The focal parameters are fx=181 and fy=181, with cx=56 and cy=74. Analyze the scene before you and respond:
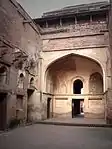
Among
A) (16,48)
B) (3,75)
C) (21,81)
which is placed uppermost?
(16,48)

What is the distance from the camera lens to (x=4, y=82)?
9750 mm

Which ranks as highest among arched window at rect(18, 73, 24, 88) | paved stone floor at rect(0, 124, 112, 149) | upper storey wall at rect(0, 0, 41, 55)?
upper storey wall at rect(0, 0, 41, 55)

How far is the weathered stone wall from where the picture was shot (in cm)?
985

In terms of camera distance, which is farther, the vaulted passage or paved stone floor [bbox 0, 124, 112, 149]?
the vaulted passage

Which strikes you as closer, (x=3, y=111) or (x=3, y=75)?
(x=3, y=111)

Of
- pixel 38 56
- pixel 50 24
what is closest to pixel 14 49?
pixel 38 56

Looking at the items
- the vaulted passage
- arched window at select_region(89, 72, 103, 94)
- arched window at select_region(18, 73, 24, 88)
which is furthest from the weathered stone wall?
arched window at select_region(89, 72, 103, 94)

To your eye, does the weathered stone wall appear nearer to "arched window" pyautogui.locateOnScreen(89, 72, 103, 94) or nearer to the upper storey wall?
the upper storey wall

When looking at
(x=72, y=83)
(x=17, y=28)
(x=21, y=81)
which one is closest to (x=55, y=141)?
(x=21, y=81)

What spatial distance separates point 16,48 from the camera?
429 inches

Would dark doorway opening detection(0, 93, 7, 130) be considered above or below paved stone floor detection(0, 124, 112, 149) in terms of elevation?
above

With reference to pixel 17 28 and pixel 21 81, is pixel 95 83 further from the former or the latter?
pixel 17 28

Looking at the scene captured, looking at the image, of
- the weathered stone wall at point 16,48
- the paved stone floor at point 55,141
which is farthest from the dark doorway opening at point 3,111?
the paved stone floor at point 55,141

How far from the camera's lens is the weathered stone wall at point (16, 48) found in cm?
985
